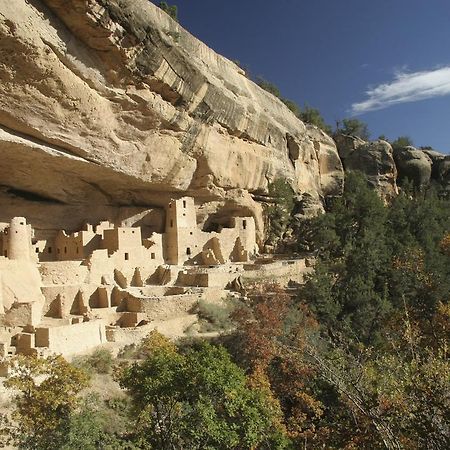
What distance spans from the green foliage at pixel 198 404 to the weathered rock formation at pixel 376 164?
91.4 ft

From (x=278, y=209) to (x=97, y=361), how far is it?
607 inches

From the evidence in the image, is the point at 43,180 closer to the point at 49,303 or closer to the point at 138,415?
the point at 49,303

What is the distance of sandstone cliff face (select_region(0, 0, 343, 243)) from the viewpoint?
15.4 meters

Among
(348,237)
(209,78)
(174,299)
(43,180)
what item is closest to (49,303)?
(174,299)

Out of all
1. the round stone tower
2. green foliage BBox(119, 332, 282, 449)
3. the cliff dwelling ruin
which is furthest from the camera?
the round stone tower

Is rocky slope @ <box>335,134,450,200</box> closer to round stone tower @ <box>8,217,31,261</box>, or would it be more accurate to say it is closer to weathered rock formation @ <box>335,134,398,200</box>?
weathered rock formation @ <box>335,134,398,200</box>

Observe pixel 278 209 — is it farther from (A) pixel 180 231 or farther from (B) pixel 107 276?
(B) pixel 107 276

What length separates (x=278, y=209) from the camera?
91.4 ft

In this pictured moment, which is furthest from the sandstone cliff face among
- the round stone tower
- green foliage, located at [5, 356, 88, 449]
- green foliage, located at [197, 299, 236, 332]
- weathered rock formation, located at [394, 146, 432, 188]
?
weathered rock formation, located at [394, 146, 432, 188]

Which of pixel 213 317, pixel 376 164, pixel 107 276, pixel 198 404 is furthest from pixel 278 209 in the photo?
pixel 198 404

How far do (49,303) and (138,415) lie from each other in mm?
6531

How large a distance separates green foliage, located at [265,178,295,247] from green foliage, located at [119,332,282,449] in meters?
16.7

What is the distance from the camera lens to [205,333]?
18.1 metres

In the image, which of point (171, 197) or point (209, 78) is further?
point (171, 197)
